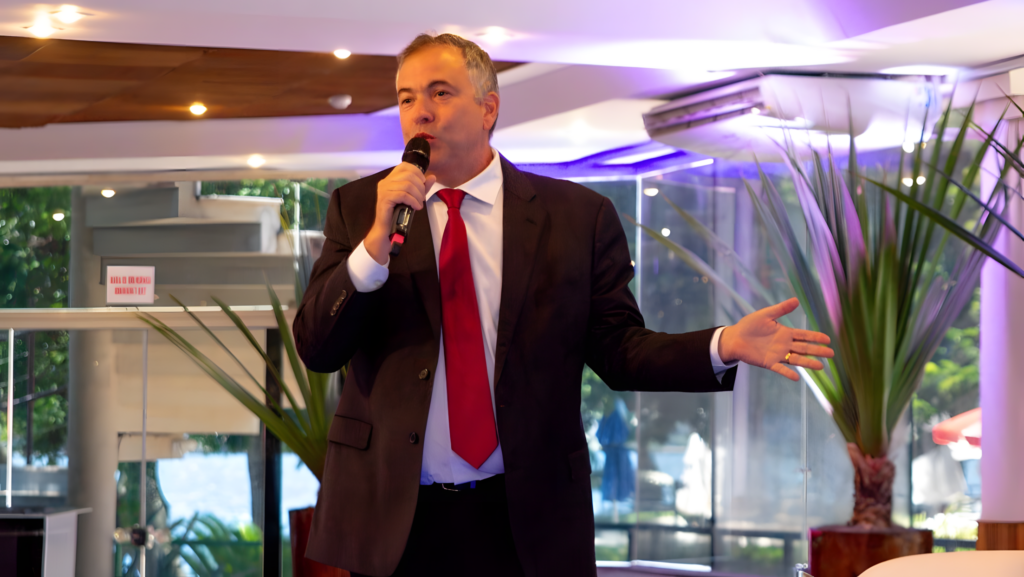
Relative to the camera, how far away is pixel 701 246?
20.4 ft

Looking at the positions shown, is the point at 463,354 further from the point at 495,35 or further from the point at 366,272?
the point at 495,35

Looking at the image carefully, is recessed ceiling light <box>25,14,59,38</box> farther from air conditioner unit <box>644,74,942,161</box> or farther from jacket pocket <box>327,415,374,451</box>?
air conditioner unit <box>644,74,942,161</box>

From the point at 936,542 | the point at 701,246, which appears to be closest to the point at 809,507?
the point at 936,542

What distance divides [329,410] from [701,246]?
2.96m

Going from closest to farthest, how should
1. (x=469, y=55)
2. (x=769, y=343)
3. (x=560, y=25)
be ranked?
(x=769, y=343), (x=469, y=55), (x=560, y=25)

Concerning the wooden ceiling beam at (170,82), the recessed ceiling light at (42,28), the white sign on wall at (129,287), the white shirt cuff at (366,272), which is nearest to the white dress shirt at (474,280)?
the white shirt cuff at (366,272)

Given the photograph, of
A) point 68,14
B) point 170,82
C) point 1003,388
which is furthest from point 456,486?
point 170,82

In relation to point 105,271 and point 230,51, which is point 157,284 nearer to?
point 105,271

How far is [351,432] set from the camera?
1.58 meters

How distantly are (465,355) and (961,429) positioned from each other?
4259 mm

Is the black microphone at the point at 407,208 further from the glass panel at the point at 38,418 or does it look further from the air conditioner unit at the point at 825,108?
the glass panel at the point at 38,418

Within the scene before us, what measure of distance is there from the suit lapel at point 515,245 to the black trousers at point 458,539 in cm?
21

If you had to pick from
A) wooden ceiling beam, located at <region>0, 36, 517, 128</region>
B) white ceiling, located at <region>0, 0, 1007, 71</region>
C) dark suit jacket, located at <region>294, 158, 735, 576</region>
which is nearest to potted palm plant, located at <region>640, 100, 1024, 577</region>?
white ceiling, located at <region>0, 0, 1007, 71</region>

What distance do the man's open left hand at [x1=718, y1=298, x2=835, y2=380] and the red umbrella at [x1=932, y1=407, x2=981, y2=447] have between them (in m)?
3.79
